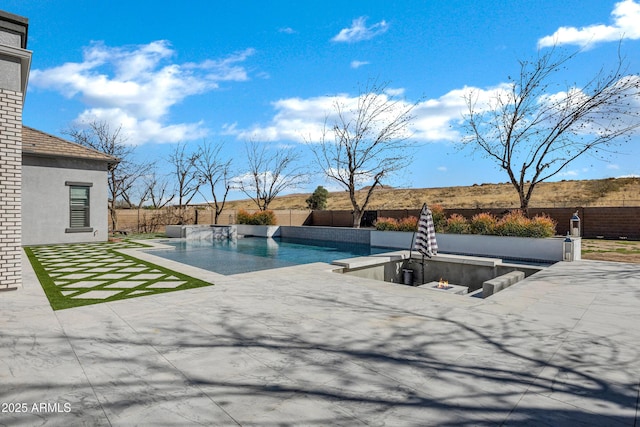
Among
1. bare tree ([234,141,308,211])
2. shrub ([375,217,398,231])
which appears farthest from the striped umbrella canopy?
bare tree ([234,141,308,211])

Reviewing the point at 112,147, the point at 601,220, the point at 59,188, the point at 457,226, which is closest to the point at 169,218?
the point at 112,147

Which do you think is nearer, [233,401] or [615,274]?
[233,401]

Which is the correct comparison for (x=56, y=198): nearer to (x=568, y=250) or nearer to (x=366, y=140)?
(x=366, y=140)

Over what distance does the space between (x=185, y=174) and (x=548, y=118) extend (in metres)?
23.1

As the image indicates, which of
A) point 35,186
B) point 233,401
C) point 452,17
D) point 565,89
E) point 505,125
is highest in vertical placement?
point 452,17

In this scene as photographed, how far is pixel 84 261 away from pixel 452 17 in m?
12.3

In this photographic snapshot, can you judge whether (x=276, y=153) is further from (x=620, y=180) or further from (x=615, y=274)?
(x=620, y=180)

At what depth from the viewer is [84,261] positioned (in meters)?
8.72

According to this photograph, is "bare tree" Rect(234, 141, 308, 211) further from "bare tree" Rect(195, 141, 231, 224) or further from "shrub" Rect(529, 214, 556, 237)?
"shrub" Rect(529, 214, 556, 237)

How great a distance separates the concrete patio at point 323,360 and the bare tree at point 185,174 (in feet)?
71.9

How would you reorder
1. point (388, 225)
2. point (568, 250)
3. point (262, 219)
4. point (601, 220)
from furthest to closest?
point (262, 219) < point (601, 220) < point (388, 225) < point (568, 250)

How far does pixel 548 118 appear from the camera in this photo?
555 inches

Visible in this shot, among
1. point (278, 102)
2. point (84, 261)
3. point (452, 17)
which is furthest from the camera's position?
point (278, 102)

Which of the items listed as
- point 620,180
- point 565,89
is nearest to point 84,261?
point 565,89
